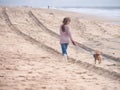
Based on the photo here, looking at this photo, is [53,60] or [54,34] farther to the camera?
[54,34]

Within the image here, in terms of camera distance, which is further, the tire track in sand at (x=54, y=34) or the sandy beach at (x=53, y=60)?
the tire track in sand at (x=54, y=34)

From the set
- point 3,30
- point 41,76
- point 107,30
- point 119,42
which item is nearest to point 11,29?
point 3,30

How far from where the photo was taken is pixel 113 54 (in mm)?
12945

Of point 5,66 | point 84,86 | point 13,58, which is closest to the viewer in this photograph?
point 84,86

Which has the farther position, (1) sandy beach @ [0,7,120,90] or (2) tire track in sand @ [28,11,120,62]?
(2) tire track in sand @ [28,11,120,62]

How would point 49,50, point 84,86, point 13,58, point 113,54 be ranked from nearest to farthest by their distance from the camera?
point 84,86 < point 13,58 < point 113,54 < point 49,50

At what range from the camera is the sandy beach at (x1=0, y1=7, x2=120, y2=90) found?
8875mm

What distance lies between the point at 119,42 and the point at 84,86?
7.87m

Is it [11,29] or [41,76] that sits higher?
[41,76]

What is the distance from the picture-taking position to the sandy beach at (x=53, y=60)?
29.1 ft

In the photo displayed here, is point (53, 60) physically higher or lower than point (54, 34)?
higher

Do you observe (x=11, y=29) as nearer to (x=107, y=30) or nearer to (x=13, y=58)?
(x=107, y=30)

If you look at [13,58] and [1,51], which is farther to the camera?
[1,51]

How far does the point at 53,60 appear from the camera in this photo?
1198 cm
